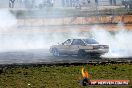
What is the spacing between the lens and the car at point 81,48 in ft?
66.3

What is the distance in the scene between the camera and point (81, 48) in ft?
67.7

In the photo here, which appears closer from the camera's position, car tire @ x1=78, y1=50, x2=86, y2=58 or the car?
the car

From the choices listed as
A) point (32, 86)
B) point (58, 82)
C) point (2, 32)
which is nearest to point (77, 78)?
point (58, 82)

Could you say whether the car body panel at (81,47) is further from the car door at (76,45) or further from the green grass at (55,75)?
the green grass at (55,75)

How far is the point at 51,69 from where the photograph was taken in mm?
14508

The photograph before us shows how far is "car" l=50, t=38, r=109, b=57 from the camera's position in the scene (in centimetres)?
2022

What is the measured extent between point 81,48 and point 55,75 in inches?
304

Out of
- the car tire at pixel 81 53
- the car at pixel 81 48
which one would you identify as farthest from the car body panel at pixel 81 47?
the car tire at pixel 81 53

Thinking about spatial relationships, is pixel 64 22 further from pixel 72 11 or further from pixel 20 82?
pixel 20 82

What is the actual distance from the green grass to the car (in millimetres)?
4689

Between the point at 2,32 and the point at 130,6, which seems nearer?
the point at 2,32

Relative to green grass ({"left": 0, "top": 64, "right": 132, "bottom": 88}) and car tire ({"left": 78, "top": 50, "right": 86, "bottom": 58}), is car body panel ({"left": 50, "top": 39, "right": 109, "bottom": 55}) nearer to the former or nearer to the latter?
car tire ({"left": 78, "top": 50, "right": 86, "bottom": 58})

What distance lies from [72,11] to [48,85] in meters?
38.4

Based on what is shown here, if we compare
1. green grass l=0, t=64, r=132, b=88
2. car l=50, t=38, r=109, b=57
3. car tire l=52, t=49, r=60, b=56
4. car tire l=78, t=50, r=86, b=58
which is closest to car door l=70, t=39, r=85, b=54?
car l=50, t=38, r=109, b=57
